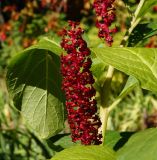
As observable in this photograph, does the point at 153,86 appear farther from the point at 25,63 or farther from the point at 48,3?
the point at 48,3

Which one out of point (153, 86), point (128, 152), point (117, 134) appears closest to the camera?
point (128, 152)

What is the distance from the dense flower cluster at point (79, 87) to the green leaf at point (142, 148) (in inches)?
8.0

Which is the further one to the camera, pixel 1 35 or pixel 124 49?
pixel 1 35

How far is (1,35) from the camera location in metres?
8.45

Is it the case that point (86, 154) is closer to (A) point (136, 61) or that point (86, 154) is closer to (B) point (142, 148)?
(B) point (142, 148)

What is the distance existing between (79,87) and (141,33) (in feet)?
1.08

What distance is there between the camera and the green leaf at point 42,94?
1.43 meters

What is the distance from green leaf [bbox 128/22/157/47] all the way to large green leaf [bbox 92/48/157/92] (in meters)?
0.25

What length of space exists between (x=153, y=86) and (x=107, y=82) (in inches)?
11.2

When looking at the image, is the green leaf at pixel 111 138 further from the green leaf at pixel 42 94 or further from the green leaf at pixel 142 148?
the green leaf at pixel 142 148

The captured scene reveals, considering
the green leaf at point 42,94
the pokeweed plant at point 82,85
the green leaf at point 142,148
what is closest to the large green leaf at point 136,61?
the pokeweed plant at point 82,85

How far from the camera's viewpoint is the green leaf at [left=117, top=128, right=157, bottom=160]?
0.91 metres

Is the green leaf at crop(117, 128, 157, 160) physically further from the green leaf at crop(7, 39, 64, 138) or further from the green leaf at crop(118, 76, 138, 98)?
the green leaf at crop(7, 39, 64, 138)

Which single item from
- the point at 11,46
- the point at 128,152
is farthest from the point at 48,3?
the point at 128,152
